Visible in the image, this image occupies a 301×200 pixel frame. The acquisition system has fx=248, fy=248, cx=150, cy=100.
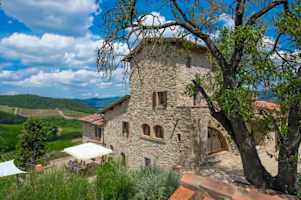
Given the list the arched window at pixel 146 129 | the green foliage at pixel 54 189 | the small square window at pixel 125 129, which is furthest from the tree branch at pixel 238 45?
the small square window at pixel 125 129

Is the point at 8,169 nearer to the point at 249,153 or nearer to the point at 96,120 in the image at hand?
the point at 249,153

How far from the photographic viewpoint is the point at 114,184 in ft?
16.0

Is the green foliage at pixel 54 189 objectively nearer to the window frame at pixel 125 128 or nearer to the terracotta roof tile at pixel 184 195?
the terracotta roof tile at pixel 184 195

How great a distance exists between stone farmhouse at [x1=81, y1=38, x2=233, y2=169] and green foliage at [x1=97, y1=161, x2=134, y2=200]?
935 centimetres

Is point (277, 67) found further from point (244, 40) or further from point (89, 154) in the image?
point (89, 154)

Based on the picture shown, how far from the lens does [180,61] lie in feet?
56.0

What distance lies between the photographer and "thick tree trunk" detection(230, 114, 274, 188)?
6.91 m

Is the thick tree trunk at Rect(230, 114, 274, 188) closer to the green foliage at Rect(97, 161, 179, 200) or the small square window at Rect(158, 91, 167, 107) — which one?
the green foliage at Rect(97, 161, 179, 200)

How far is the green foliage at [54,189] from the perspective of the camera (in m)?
4.22

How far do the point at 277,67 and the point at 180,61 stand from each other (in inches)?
393

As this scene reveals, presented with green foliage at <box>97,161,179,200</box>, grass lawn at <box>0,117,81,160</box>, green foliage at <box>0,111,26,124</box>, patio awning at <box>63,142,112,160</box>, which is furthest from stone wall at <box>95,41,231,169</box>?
green foliage at <box>0,111,26,124</box>

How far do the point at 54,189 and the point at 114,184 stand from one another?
1.11 metres

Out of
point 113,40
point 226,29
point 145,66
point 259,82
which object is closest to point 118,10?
point 113,40

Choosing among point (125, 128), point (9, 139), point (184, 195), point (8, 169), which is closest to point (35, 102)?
point (9, 139)
